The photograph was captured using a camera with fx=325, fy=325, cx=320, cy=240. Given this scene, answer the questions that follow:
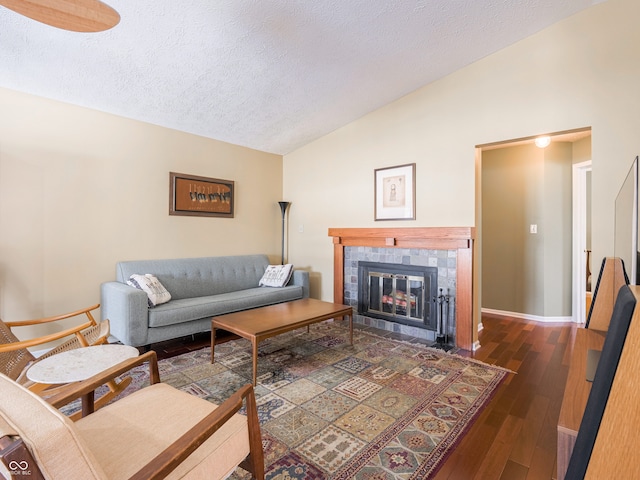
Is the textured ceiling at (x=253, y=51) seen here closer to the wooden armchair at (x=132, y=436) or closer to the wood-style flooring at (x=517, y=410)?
the wooden armchair at (x=132, y=436)

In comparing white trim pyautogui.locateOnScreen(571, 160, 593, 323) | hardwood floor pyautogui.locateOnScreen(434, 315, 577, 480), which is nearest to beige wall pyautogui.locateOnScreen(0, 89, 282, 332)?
hardwood floor pyautogui.locateOnScreen(434, 315, 577, 480)

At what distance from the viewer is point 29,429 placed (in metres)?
0.69

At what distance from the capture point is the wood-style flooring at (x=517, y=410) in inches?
62.6

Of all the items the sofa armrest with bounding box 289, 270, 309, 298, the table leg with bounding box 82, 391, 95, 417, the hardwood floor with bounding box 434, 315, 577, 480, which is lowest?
the hardwood floor with bounding box 434, 315, 577, 480

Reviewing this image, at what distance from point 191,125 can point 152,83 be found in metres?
0.89

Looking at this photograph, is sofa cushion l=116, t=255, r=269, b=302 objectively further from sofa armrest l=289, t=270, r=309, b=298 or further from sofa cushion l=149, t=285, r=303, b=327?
sofa armrest l=289, t=270, r=309, b=298

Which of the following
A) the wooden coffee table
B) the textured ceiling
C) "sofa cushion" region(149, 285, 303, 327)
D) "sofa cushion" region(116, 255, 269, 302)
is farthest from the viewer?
"sofa cushion" region(116, 255, 269, 302)

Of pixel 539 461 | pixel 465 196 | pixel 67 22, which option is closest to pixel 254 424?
pixel 539 461

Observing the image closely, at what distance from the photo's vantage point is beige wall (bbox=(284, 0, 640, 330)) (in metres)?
2.53

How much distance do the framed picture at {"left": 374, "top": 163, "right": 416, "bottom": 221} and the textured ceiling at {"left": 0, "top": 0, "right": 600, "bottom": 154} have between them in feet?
2.85

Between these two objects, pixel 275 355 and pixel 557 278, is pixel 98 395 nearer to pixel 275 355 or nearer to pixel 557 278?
pixel 275 355

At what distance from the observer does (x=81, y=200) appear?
3207 millimetres

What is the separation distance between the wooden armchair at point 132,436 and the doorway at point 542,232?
3767 mm

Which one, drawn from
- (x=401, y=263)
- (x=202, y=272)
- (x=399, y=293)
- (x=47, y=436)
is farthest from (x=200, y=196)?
(x=47, y=436)
